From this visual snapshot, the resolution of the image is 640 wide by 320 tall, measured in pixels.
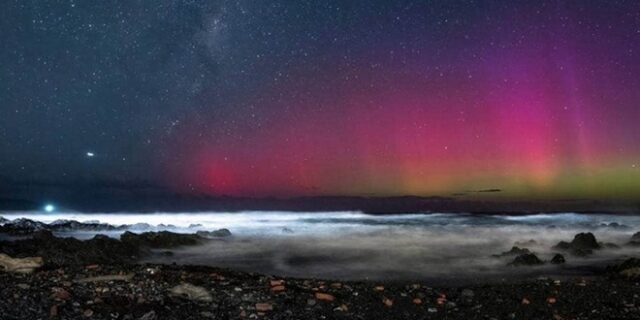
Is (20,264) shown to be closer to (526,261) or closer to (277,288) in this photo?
(277,288)

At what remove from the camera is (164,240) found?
2356cm

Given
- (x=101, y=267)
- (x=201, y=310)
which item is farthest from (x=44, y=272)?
(x=201, y=310)

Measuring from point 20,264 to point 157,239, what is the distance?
46.2ft

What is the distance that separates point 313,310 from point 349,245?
21.9 metres

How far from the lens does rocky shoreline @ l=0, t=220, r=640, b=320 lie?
7680 mm

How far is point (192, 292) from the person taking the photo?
854 centimetres

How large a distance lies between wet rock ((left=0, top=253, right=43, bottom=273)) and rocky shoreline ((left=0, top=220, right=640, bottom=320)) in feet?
0.05

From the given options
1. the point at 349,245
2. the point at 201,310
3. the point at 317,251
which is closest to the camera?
the point at 201,310

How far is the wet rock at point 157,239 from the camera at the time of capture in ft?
71.9

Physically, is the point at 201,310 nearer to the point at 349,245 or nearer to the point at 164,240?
the point at 164,240

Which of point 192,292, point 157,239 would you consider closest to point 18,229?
point 157,239

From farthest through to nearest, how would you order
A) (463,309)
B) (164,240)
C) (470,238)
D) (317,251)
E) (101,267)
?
(470,238) < (317,251) < (164,240) < (101,267) < (463,309)

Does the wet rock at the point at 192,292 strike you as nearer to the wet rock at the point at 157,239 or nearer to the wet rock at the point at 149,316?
the wet rock at the point at 149,316

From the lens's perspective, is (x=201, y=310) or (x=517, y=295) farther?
(x=517, y=295)
